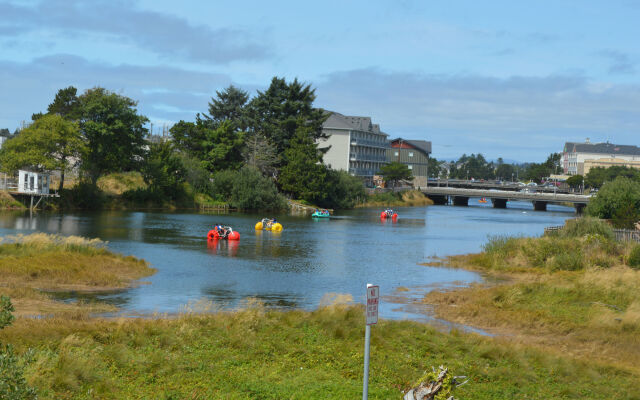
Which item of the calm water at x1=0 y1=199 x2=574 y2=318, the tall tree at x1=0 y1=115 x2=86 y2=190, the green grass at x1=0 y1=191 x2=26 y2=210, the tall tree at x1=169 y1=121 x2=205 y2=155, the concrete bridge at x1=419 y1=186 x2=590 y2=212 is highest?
the tall tree at x1=169 y1=121 x2=205 y2=155

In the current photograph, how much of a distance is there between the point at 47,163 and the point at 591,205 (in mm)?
64171

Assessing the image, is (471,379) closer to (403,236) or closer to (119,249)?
(119,249)

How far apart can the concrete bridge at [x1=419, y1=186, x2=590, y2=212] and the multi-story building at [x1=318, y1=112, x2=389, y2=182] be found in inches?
705

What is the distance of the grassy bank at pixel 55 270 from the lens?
2725 cm

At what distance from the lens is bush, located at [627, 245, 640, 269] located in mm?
41375

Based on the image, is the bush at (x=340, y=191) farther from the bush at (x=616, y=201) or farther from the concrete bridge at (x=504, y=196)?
the bush at (x=616, y=201)

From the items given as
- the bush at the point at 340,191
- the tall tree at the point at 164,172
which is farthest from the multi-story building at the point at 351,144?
the tall tree at the point at 164,172

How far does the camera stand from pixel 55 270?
111 feet

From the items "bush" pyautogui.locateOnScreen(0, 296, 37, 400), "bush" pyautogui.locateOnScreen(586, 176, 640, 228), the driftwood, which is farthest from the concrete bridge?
"bush" pyautogui.locateOnScreen(0, 296, 37, 400)

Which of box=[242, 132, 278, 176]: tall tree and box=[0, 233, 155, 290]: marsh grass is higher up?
box=[242, 132, 278, 176]: tall tree

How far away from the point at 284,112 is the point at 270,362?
105 meters

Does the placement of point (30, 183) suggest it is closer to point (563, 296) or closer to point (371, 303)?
point (563, 296)

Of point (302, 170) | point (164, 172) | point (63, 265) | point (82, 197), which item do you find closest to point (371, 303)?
point (63, 265)

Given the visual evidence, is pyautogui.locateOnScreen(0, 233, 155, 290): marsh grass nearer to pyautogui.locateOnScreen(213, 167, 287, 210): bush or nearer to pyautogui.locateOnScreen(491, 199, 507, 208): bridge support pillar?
pyautogui.locateOnScreen(213, 167, 287, 210): bush
